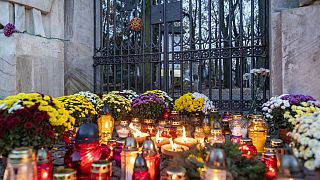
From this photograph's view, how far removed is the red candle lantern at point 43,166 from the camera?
1.58 meters

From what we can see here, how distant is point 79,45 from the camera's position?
249 inches

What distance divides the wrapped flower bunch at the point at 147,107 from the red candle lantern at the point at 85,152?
2.04 meters

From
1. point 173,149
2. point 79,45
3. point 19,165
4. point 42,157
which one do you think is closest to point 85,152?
point 42,157

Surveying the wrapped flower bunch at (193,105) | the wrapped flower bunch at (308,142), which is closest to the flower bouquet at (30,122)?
the wrapped flower bunch at (308,142)

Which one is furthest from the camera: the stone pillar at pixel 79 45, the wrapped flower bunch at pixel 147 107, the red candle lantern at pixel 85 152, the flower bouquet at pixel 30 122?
the stone pillar at pixel 79 45

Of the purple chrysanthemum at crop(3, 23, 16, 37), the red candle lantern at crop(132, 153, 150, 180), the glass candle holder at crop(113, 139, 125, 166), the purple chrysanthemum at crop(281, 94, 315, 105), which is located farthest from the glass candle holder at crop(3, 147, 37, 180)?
the purple chrysanthemum at crop(3, 23, 16, 37)

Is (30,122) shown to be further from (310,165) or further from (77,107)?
(310,165)

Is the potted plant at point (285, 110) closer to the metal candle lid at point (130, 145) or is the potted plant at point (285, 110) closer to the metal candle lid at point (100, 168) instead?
the metal candle lid at point (130, 145)

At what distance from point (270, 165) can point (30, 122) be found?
4.83ft

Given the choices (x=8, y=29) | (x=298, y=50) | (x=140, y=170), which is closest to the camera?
(x=140, y=170)

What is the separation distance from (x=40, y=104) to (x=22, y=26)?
3.38 meters

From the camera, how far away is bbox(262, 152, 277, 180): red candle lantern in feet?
5.33

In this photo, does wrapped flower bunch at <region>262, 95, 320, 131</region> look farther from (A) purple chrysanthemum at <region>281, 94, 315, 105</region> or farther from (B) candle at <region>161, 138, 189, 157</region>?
(B) candle at <region>161, 138, 189, 157</region>

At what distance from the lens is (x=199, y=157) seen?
5.65ft
